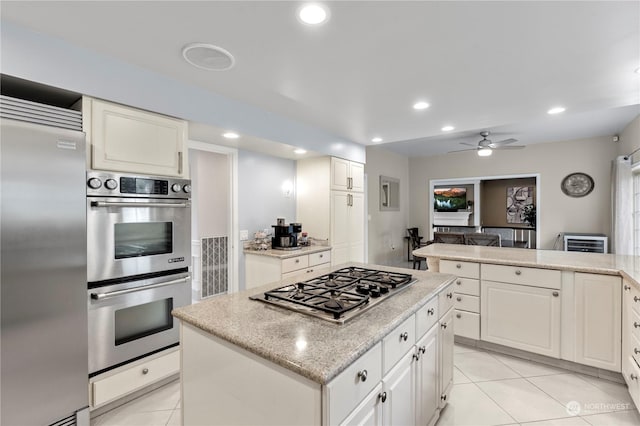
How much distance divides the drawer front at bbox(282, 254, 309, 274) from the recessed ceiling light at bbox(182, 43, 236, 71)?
2.02m

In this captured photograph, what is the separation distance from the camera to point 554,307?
2484mm

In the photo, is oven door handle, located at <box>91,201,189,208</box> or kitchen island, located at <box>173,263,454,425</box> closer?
kitchen island, located at <box>173,263,454,425</box>

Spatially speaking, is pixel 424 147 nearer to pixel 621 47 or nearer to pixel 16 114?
pixel 621 47

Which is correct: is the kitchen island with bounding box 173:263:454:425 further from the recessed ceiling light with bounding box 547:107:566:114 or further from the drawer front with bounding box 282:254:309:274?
the recessed ceiling light with bounding box 547:107:566:114

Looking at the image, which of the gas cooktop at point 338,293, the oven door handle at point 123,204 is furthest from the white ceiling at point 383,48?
the gas cooktop at point 338,293

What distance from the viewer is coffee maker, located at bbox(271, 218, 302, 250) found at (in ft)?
11.9

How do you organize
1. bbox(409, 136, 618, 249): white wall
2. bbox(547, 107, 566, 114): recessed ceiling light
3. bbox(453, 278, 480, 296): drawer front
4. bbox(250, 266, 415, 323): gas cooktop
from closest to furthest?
bbox(250, 266, 415, 323): gas cooktop
bbox(453, 278, 480, 296): drawer front
bbox(547, 107, 566, 114): recessed ceiling light
bbox(409, 136, 618, 249): white wall

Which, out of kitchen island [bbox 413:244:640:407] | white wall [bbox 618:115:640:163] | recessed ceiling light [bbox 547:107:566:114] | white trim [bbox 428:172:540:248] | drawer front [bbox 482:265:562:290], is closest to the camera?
kitchen island [bbox 413:244:640:407]

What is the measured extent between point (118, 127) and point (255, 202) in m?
1.90

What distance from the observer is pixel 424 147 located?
20.3 feet

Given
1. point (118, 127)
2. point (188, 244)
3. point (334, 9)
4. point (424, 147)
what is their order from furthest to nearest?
point (424, 147) < point (188, 244) < point (118, 127) < point (334, 9)

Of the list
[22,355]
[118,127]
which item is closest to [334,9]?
[118,127]

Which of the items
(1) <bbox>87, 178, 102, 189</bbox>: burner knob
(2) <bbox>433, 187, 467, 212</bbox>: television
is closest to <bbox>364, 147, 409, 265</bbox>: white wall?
(2) <bbox>433, 187, 467, 212</bbox>: television

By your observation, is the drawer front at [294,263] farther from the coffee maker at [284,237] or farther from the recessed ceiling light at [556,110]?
the recessed ceiling light at [556,110]
